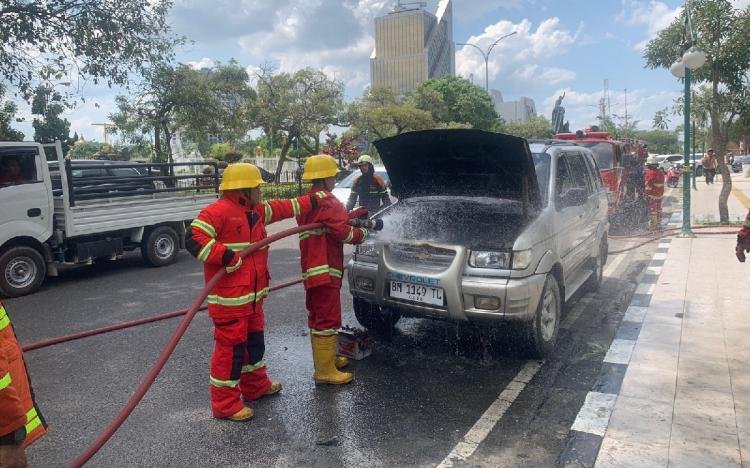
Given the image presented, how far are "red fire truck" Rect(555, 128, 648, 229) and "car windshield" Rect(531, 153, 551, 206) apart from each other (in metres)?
6.28

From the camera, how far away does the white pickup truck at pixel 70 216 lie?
777cm

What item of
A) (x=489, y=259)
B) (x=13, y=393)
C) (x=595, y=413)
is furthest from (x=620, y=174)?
(x=13, y=393)

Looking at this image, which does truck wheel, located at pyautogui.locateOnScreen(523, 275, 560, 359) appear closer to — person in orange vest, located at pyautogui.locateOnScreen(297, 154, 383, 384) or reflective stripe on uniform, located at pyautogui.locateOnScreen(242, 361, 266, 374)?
person in orange vest, located at pyautogui.locateOnScreen(297, 154, 383, 384)

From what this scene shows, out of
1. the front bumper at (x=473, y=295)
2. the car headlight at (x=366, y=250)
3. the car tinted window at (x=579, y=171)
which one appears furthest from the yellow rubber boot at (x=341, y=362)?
the car tinted window at (x=579, y=171)

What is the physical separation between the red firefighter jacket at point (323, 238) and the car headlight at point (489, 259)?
0.97 meters

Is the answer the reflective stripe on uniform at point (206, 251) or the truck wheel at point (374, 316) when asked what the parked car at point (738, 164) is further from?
the reflective stripe on uniform at point (206, 251)

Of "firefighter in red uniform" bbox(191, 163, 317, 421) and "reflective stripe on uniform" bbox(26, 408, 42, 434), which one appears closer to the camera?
"reflective stripe on uniform" bbox(26, 408, 42, 434)

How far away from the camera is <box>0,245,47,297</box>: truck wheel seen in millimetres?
7668

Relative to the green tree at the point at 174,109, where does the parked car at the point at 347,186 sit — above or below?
below

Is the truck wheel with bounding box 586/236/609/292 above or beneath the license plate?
beneath

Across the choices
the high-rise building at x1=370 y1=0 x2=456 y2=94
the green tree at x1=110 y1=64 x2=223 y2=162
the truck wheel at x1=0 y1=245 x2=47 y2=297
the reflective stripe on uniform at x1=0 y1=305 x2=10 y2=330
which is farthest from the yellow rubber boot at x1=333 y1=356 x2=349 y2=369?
the high-rise building at x1=370 y1=0 x2=456 y2=94

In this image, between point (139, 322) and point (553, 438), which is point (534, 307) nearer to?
point (553, 438)

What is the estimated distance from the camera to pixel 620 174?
12508 mm

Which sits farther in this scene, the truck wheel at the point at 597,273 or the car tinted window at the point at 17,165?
the car tinted window at the point at 17,165
